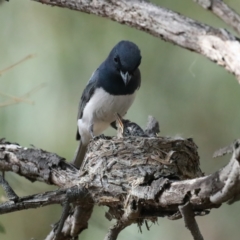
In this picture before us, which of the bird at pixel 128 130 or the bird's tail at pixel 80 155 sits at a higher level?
the bird at pixel 128 130

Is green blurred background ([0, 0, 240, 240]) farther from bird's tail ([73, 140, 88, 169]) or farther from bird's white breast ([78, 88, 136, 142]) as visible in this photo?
bird's white breast ([78, 88, 136, 142])

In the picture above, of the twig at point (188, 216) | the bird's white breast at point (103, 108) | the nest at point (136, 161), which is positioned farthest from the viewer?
the bird's white breast at point (103, 108)

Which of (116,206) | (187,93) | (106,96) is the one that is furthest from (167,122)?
(116,206)

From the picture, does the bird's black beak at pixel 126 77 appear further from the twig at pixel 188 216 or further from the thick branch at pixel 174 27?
the twig at pixel 188 216

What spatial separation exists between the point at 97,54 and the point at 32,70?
17.0 inches

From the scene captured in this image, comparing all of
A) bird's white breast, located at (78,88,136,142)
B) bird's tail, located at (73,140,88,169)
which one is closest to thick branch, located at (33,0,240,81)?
bird's white breast, located at (78,88,136,142)

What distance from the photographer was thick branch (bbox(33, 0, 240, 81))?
45.1 inches

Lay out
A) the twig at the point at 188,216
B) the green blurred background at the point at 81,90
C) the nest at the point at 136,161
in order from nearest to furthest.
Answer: the twig at the point at 188,216 → the nest at the point at 136,161 → the green blurred background at the point at 81,90

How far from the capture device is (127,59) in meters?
2.04

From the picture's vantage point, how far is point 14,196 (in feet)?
4.26

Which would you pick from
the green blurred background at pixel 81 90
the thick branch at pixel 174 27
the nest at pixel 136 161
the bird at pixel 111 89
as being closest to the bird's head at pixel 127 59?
the bird at pixel 111 89

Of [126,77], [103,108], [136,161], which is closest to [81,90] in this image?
[103,108]

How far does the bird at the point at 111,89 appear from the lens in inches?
81.2

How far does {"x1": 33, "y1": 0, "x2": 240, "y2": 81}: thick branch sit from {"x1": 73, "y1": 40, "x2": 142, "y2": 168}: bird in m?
0.51
